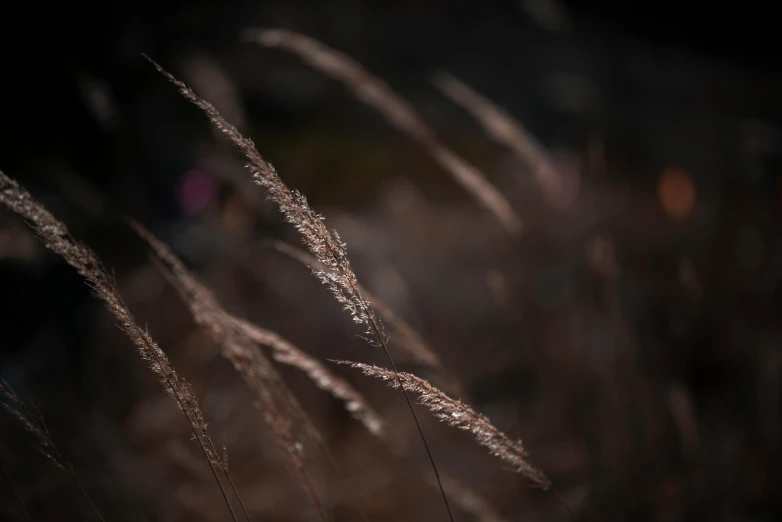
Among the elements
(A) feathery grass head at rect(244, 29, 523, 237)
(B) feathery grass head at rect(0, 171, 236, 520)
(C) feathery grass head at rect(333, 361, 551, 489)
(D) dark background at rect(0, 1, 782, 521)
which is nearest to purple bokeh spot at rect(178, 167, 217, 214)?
(D) dark background at rect(0, 1, 782, 521)

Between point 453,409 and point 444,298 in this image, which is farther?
point 444,298

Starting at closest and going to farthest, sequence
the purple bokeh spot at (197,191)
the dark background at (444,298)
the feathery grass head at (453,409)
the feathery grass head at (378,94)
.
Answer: the feathery grass head at (453,409)
the feathery grass head at (378,94)
the dark background at (444,298)
the purple bokeh spot at (197,191)

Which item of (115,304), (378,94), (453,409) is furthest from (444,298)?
(115,304)

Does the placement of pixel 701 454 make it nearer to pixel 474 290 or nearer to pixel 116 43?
pixel 474 290

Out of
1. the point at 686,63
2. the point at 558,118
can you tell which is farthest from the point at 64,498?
the point at 686,63

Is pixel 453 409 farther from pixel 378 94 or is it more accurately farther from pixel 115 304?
pixel 378 94

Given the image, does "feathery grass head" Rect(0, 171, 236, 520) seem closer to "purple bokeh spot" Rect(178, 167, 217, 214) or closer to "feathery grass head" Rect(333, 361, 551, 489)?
"feathery grass head" Rect(333, 361, 551, 489)

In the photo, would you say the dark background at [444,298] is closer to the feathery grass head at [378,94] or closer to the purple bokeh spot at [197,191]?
the purple bokeh spot at [197,191]

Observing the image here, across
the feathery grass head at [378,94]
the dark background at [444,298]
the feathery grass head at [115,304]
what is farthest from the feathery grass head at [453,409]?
the feathery grass head at [378,94]
